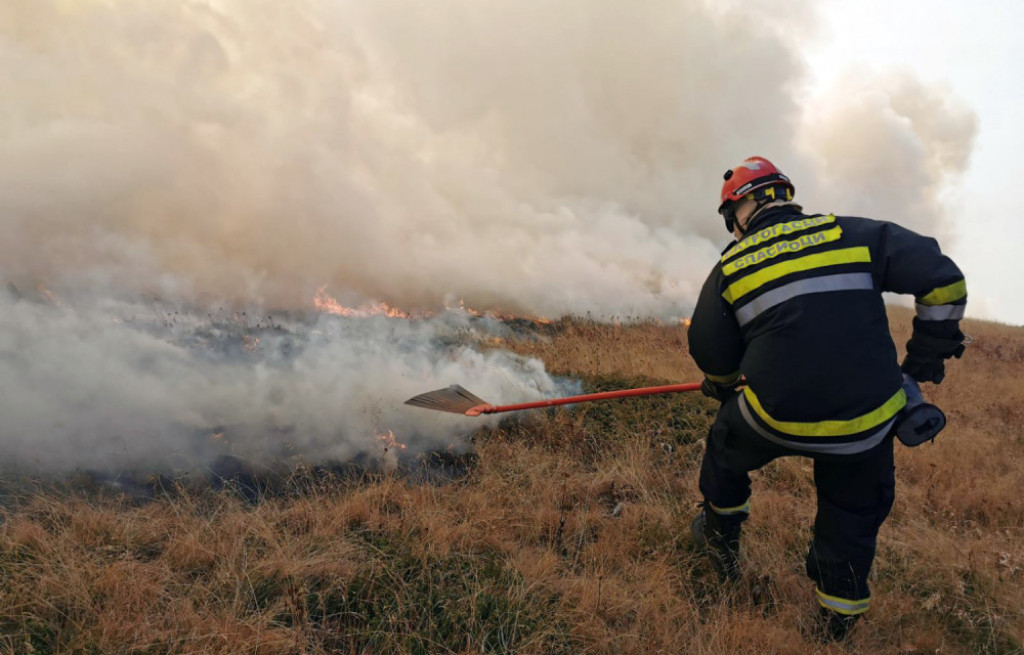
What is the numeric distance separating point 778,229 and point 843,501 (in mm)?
1528

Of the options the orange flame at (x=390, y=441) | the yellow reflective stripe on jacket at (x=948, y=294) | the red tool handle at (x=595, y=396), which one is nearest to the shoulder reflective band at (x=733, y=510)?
the red tool handle at (x=595, y=396)

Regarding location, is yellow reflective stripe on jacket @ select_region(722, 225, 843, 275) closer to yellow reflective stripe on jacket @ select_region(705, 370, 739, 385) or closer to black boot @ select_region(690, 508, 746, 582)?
yellow reflective stripe on jacket @ select_region(705, 370, 739, 385)

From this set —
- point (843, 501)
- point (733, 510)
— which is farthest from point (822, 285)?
point (733, 510)

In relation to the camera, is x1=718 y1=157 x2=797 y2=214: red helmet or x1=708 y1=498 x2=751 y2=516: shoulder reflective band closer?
x1=718 y1=157 x2=797 y2=214: red helmet

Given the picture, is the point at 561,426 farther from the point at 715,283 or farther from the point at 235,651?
the point at 235,651

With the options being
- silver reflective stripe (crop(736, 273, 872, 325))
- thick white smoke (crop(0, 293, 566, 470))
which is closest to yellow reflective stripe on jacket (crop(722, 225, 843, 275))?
silver reflective stripe (crop(736, 273, 872, 325))

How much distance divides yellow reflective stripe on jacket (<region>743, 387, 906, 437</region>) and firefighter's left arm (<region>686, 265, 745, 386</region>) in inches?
18.6

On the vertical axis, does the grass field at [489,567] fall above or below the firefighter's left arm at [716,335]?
below

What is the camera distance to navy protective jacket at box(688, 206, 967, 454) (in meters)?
2.65

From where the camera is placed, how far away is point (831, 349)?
263 centimetres

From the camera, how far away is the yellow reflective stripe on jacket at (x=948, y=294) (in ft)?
8.89

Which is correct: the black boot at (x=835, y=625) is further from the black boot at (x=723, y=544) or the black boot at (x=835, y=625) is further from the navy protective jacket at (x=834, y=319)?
the navy protective jacket at (x=834, y=319)

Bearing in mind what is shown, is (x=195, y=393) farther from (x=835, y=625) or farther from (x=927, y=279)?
(x=927, y=279)

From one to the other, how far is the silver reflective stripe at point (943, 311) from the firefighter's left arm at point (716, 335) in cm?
93
